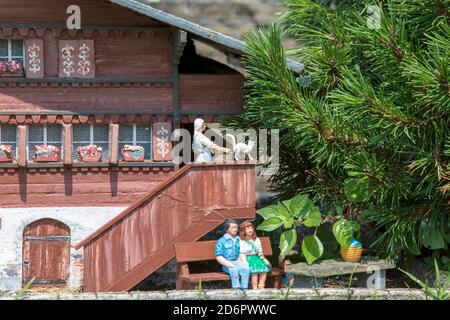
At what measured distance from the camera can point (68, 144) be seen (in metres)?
15.3

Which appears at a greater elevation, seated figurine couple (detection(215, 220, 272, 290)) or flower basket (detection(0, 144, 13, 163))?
flower basket (detection(0, 144, 13, 163))

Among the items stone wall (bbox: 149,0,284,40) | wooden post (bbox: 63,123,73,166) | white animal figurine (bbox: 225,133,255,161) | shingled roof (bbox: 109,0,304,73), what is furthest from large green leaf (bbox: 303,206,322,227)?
stone wall (bbox: 149,0,284,40)

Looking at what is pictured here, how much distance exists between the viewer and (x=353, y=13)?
44.5ft

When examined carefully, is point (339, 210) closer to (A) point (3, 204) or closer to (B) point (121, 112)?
(B) point (121, 112)

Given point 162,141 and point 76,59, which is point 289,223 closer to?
point 162,141

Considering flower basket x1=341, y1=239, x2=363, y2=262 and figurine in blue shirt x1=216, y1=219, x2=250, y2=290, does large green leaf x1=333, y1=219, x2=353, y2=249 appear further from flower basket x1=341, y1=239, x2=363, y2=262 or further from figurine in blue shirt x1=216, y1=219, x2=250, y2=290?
figurine in blue shirt x1=216, y1=219, x2=250, y2=290

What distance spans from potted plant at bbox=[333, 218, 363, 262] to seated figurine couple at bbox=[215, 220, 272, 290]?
1.14 m

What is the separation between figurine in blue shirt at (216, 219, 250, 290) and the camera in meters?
13.5

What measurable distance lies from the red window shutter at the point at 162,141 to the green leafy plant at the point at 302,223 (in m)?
2.14

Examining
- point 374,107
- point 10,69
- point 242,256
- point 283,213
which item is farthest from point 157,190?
point 374,107

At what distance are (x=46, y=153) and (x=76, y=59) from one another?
156cm

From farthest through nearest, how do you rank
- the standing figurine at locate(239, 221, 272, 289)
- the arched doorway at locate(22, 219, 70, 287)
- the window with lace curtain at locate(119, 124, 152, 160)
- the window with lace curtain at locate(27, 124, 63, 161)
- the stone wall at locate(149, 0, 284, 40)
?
the stone wall at locate(149, 0, 284, 40) → the window with lace curtain at locate(119, 124, 152, 160) → the window with lace curtain at locate(27, 124, 63, 161) → the arched doorway at locate(22, 219, 70, 287) → the standing figurine at locate(239, 221, 272, 289)

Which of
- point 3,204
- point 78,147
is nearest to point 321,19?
point 78,147

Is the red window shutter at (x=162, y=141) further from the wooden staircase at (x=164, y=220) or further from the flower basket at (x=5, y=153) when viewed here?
the flower basket at (x=5, y=153)
